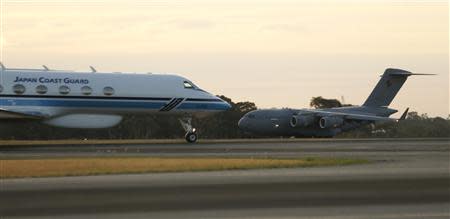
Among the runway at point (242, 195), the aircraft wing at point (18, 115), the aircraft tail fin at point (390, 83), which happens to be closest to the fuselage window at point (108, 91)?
the aircraft wing at point (18, 115)

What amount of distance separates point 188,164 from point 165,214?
29.4ft

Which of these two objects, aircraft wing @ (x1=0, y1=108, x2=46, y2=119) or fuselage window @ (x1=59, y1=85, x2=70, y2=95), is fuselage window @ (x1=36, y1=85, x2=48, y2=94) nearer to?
fuselage window @ (x1=59, y1=85, x2=70, y2=95)

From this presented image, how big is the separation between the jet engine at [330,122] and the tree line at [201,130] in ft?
12.4

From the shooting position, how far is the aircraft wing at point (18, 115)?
35.0 m

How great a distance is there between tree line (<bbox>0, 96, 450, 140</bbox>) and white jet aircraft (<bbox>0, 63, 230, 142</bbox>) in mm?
15617

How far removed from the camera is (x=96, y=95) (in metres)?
37.2

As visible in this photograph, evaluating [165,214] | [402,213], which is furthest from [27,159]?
[402,213]

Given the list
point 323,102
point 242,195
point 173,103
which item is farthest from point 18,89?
point 323,102

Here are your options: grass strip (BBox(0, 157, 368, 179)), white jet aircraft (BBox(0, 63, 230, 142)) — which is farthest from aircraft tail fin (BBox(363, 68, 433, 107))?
grass strip (BBox(0, 157, 368, 179))

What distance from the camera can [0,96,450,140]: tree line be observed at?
6047cm

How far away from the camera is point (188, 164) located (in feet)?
69.1

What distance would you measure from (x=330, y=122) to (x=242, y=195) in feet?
162

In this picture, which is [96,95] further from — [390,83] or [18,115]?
[390,83]

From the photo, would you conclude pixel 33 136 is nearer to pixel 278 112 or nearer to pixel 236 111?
pixel 278 112
